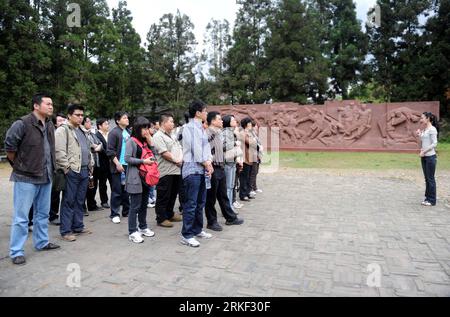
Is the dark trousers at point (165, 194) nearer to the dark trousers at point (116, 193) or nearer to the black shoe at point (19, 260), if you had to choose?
the dark trousers at point (116, 193)

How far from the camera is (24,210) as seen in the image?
359 cm

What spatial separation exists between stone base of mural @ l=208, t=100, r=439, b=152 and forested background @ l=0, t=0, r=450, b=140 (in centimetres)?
792

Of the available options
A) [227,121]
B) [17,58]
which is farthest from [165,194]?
[17,58]

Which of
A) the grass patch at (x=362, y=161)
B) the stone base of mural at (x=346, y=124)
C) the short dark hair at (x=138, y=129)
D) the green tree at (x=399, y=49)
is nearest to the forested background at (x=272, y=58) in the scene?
the green tree at (x=399, y=49)

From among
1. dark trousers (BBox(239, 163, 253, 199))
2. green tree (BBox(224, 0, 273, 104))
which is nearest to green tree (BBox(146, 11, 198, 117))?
green tree (BBox(224, 0, 273, 104))

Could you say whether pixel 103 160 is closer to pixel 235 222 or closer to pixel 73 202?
pixel 73 202

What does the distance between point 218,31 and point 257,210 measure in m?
26.2

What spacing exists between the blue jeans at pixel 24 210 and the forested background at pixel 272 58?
57.7 ft

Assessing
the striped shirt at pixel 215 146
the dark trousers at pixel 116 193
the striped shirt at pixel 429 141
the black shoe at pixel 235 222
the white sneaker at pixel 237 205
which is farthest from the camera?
the white sneaker at pixel 237 205

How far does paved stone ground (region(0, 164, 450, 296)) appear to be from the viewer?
2.93 m

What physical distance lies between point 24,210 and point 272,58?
25.0 m

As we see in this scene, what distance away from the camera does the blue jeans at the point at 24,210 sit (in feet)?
11.6

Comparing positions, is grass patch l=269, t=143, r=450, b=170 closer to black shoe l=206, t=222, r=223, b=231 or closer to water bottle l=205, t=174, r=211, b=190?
black shoe l=206, t=222, r=223, b=231

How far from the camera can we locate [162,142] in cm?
484
